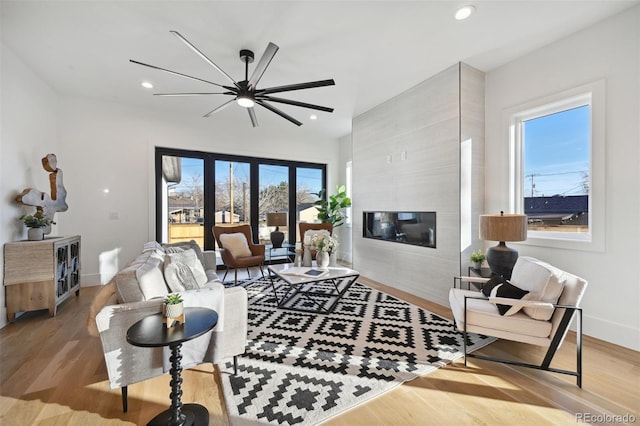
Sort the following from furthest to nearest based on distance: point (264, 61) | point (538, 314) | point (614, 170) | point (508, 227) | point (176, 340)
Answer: point (508, 227), point (614, 170), point (264, 61), point (538, 314), point (176, 340)

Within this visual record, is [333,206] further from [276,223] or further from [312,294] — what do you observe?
[312,294]

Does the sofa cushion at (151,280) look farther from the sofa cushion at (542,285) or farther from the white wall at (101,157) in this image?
the sofa cushion at (542,285)

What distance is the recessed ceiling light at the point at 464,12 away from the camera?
230 cm

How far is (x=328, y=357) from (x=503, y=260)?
2.04 metres

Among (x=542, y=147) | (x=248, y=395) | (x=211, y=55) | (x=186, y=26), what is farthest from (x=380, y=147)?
(x=248, y=395)

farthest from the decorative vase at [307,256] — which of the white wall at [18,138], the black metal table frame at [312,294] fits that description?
the white wall at [18,138]

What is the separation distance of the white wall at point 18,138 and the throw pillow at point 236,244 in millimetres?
2364

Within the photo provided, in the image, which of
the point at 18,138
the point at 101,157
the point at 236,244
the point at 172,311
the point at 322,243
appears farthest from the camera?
the point at 236,244

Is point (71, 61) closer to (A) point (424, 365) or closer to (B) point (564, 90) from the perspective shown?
(A) point (424, 365)

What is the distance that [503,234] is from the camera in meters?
2.64

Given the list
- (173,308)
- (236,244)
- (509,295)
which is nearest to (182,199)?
(236,244)

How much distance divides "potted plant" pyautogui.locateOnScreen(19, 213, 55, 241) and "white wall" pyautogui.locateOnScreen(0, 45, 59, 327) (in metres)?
0.11

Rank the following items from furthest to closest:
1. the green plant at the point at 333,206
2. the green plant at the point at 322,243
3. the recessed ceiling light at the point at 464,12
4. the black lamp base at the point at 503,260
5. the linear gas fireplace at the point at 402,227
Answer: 1. the green plant at the point at 333,206
2. the linear gas fireplace at the point at 402,227
3. the green plant at the point at 322,243
4. the black lamp base at the point at 503,260
5. the recessed ceiling light at the point at 464,12

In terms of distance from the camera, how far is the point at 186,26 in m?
2.52
